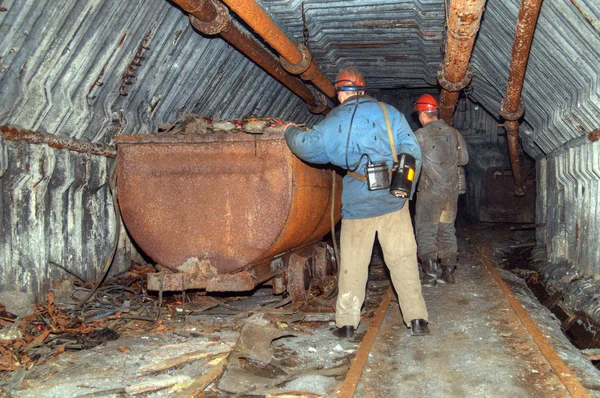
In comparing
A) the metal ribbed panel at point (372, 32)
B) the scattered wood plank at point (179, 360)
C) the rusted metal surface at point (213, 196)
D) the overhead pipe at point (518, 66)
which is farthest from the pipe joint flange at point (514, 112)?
the scattered wood plank at point (179, 360)

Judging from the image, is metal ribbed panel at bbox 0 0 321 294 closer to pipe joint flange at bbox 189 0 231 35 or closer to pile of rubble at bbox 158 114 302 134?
pipe joint flange at bbox 189 0 231 35

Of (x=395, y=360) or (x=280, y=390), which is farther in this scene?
(x=395, y=360)

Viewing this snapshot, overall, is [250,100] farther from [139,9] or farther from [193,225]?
[193,225]

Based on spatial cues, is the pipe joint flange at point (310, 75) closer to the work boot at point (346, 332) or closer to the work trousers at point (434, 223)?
the work trousers at point (434, 223)

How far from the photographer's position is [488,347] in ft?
12.7

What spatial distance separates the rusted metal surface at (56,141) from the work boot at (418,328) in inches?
128

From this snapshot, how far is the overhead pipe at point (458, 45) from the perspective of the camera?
14.9ft

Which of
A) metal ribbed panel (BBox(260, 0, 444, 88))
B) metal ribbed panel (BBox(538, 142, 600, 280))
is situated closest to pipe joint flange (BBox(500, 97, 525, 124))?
metal ribbed panel (BBox(538, 142, 600, 280))

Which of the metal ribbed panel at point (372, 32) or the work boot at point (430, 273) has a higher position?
the metal ribbed panel at point (372, 32)

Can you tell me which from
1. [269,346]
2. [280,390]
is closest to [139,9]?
[269,346]

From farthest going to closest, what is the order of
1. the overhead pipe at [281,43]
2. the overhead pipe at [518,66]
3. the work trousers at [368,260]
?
the overhead pipe at [281,43]
the overhead pipe at [518,66]
the work trousers at [368,260]

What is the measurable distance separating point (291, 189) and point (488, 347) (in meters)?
1.82

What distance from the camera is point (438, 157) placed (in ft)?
19.5

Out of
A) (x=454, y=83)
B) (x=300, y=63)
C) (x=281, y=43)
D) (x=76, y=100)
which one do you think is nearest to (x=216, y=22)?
(x=281, y=43)
